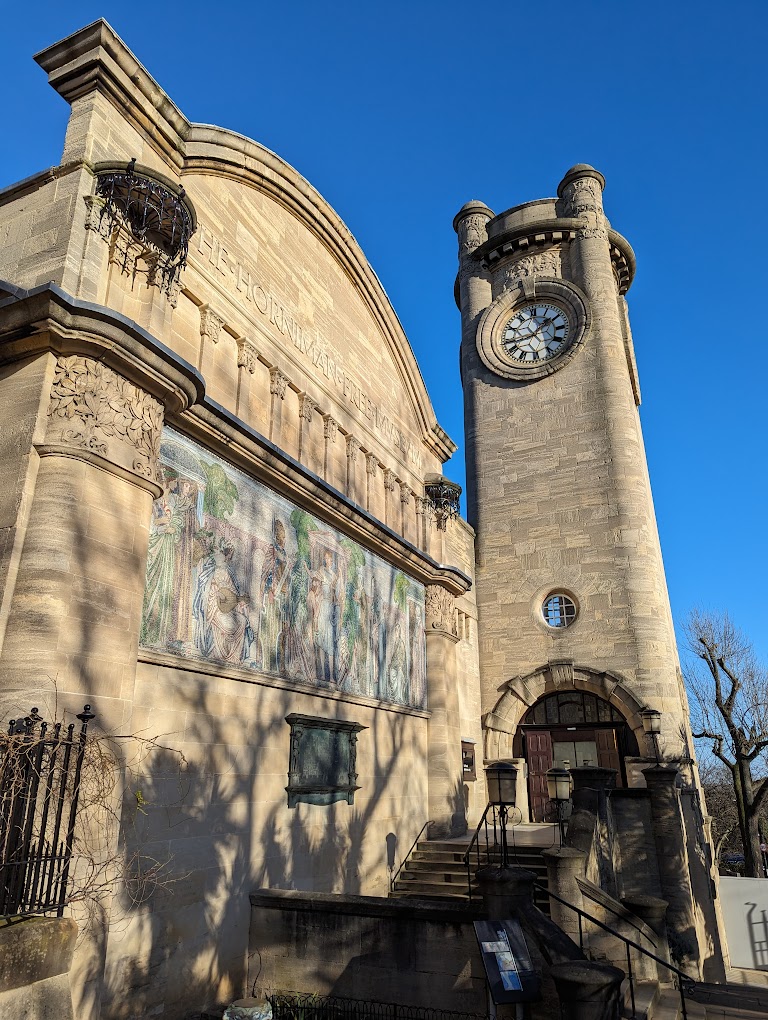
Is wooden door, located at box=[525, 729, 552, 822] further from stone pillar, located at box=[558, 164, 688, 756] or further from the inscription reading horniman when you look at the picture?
the inscription reading horniman

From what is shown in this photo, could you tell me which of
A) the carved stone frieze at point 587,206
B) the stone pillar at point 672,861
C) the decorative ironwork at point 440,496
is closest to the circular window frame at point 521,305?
the carved stone frieze at point 587,206

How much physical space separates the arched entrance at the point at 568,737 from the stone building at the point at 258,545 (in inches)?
3.1

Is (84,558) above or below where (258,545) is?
below

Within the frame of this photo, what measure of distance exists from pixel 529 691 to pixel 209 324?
13606mm

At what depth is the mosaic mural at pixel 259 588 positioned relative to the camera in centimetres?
891

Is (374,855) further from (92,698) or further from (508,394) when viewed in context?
(508,394)

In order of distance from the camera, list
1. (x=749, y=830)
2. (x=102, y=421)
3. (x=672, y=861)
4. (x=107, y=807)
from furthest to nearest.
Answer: (x=749, y=830) < (x=672, y=861) < (x=102, y=421) < (x=107, y=807)

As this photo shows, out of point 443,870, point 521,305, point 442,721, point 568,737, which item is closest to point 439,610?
point 442,721

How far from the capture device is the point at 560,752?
19.9 meters

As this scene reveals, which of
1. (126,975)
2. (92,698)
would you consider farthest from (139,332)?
(126,975)

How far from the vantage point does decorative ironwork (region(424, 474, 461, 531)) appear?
18.0 m

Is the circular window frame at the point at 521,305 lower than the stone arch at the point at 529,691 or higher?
higher

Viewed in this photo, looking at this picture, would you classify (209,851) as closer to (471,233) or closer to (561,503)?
Result: (561,503)

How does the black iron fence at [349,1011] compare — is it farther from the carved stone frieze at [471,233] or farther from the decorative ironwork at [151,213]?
the carved stone frieze at [471,233]
